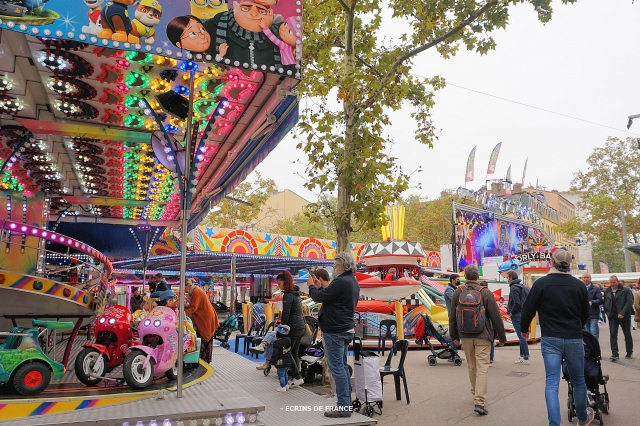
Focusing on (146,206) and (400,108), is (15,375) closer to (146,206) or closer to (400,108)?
(400,108)

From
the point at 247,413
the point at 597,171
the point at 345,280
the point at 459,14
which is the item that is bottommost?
the point at 247,413

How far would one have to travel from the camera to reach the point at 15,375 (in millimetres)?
5398

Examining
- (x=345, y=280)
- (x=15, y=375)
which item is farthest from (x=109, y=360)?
(x=345, y=280)

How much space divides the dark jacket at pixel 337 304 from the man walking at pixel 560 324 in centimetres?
180

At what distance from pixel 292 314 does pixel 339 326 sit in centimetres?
170

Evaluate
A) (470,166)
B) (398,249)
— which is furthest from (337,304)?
(470,166)

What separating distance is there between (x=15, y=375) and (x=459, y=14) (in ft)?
25.7

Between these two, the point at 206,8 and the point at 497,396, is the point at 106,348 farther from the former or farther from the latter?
the point at 497,396

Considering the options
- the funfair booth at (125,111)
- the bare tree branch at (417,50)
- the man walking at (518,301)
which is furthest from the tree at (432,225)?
the funfair booth at (125,111)

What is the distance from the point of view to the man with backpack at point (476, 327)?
244 inches

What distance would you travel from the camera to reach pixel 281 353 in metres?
6.95

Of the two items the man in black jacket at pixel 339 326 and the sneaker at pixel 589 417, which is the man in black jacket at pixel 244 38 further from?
the sneaker at pixel 589 417

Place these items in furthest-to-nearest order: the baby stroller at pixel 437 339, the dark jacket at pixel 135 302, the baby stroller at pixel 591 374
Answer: the dark jacket at pixel 135 302 → the baby stroller at pixel 437 339 → the baby stroller at pixel 591 374

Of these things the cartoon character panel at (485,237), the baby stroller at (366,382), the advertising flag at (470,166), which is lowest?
the baby stroller at (366,382)
